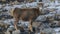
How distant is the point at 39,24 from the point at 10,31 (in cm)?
131

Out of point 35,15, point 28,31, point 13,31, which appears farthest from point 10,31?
point 35,15

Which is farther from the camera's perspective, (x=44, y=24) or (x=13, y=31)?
(x=44, y=24)

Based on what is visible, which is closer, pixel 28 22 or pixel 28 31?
pixel 28 31

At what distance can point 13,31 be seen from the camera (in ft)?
18.7

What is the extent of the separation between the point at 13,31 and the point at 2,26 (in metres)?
A: 0.98

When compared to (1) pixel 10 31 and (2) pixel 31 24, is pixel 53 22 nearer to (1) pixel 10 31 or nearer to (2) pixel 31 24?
(2) pixel 31 24

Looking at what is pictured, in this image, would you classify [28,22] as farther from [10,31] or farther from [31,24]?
[10,31]

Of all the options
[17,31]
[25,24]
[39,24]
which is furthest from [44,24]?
[17,31]

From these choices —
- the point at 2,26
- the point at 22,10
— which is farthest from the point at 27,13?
the point at 2,26

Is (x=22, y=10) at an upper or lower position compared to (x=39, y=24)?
upper

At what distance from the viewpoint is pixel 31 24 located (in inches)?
242

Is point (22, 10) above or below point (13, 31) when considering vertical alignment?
above

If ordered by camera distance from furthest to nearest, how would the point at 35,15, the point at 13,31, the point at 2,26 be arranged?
the point at 2,26 < the point at 35,15 < the point at 13,31

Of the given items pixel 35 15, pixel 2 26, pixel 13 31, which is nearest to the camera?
pixel 13 31
